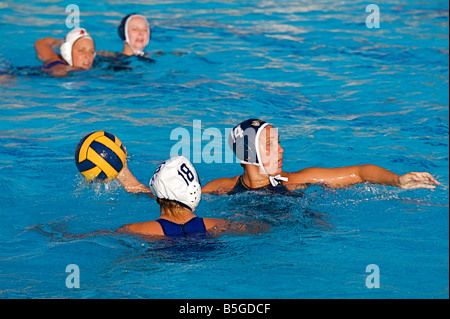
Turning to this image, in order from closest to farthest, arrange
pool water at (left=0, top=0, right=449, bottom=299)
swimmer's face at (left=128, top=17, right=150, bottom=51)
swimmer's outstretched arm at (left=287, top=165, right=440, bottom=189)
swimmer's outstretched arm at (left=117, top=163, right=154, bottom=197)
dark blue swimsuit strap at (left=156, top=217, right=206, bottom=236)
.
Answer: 1. pool water at (left=0, top=0, right=449, bottom=299)
2. dark blue swimsuit strap at (left=156, top=217, right=206, bottom=236)
3. swimmer's outstretched arm at (left=287, top=165, right=440, bottom=189)
4. swimmer's outstretched arm at (left=117, top=163, right=154, bottom=197)
5. swimmer's face at (left=128, top=17, right=150, bottom=51)

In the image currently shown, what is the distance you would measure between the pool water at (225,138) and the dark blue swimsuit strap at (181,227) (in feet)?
0.22

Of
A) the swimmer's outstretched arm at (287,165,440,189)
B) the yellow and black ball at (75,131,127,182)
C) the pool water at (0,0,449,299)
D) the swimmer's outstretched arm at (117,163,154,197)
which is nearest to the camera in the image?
the pool water at (0,0,449,299)

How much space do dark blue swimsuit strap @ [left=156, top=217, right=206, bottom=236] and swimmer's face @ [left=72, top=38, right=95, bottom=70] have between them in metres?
6.43

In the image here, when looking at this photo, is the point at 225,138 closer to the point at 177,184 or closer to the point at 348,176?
the point at 348,176

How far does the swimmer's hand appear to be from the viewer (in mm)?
5258

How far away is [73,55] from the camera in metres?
10.7

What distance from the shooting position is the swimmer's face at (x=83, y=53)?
10648mm

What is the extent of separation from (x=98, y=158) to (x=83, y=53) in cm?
549

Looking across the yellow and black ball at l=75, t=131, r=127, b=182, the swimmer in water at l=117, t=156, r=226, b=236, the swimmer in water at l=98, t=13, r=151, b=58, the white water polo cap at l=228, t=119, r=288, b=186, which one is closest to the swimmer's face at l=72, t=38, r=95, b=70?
the swimmer in water at l=98, t=13, r=151, b=58

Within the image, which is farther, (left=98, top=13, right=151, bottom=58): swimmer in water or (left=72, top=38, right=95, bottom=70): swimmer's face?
(left=98, top=13, right=151, bottom=58): swimmer in water

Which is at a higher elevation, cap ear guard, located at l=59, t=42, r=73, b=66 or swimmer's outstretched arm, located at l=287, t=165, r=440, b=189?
cap ear guard, located at l=59, t=42, r=73, b=66

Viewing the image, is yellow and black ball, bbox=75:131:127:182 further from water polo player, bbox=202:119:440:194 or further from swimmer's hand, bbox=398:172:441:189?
swimmer's hand, bbox=398:172:441:189

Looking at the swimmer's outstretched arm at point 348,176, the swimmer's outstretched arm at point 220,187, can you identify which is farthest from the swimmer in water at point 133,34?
the swimmer's outstretched arm at point 348,176


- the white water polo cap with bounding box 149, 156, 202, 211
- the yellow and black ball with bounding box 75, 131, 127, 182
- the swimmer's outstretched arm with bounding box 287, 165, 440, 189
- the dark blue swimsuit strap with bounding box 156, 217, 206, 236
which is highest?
the yellow and black ball with bounding box 75, 131, 127, 182
